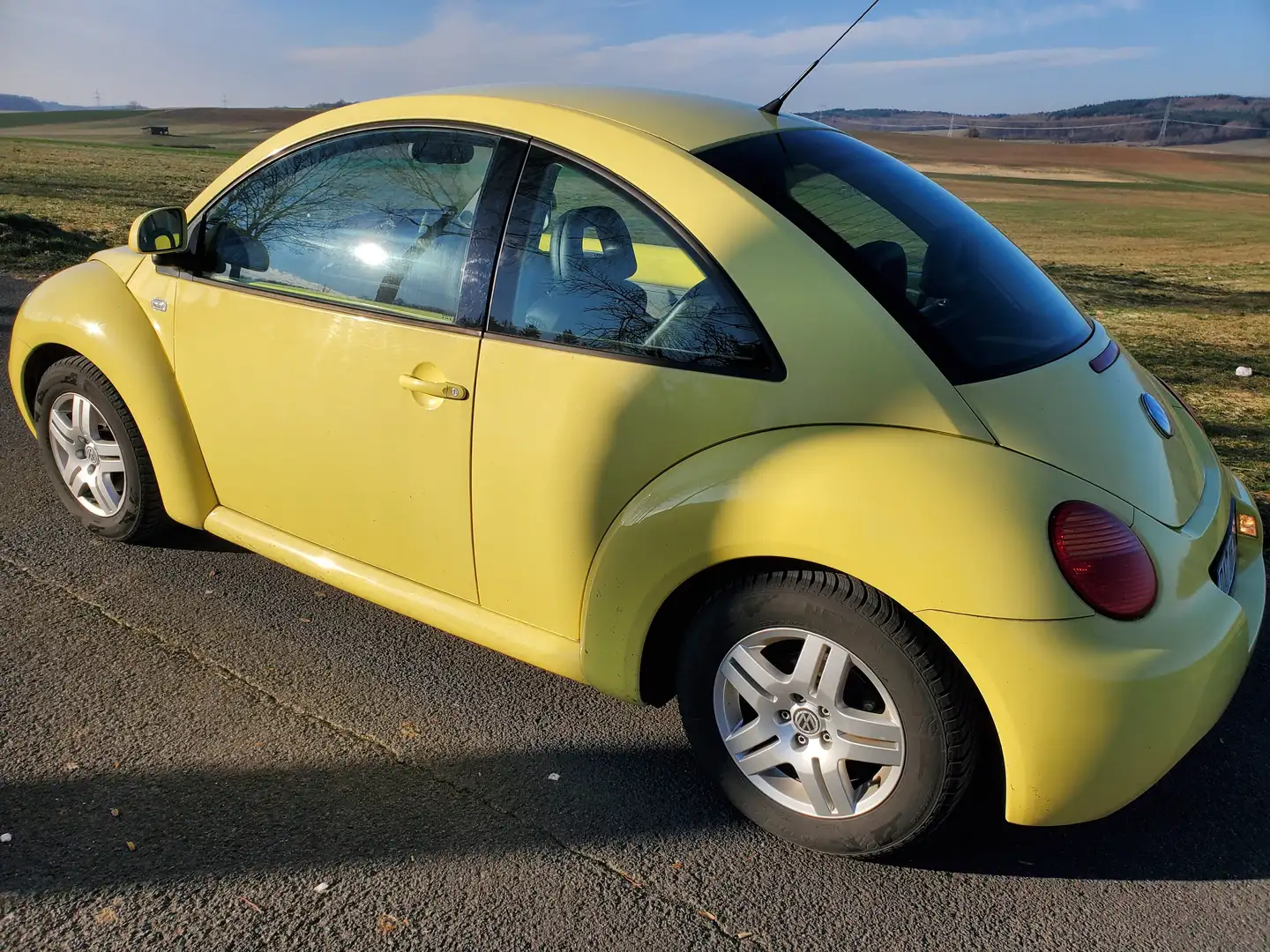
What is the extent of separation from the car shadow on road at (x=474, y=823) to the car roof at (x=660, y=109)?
1.70 m

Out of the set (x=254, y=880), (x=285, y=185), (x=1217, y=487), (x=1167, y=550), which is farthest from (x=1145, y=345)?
(x=254, y=880)

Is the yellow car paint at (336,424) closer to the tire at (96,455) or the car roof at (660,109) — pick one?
the tire at (96,455)

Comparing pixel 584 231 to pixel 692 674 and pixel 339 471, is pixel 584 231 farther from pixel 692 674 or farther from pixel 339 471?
pixel 692 674

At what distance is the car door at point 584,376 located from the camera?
2.30 metres

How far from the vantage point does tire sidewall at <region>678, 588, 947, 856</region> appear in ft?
6.93

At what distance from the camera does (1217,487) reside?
2.63 meters

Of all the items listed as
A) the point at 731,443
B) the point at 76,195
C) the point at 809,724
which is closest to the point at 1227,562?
the point at 809,724

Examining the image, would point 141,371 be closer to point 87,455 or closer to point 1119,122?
point 87,455

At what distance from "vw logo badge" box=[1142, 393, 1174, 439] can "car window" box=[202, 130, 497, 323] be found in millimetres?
1831

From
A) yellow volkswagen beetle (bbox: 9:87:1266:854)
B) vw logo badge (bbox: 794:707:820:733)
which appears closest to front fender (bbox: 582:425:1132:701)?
yellow volkswagen beetle (bbox: 9:87:1266:854)

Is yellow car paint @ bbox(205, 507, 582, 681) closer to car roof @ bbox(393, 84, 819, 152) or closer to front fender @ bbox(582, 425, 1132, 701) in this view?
front fender @ bbox(582, 425, 1132, 701)

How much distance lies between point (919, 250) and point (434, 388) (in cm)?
134

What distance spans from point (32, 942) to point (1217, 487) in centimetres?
299

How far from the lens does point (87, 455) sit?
3729 millimetres
